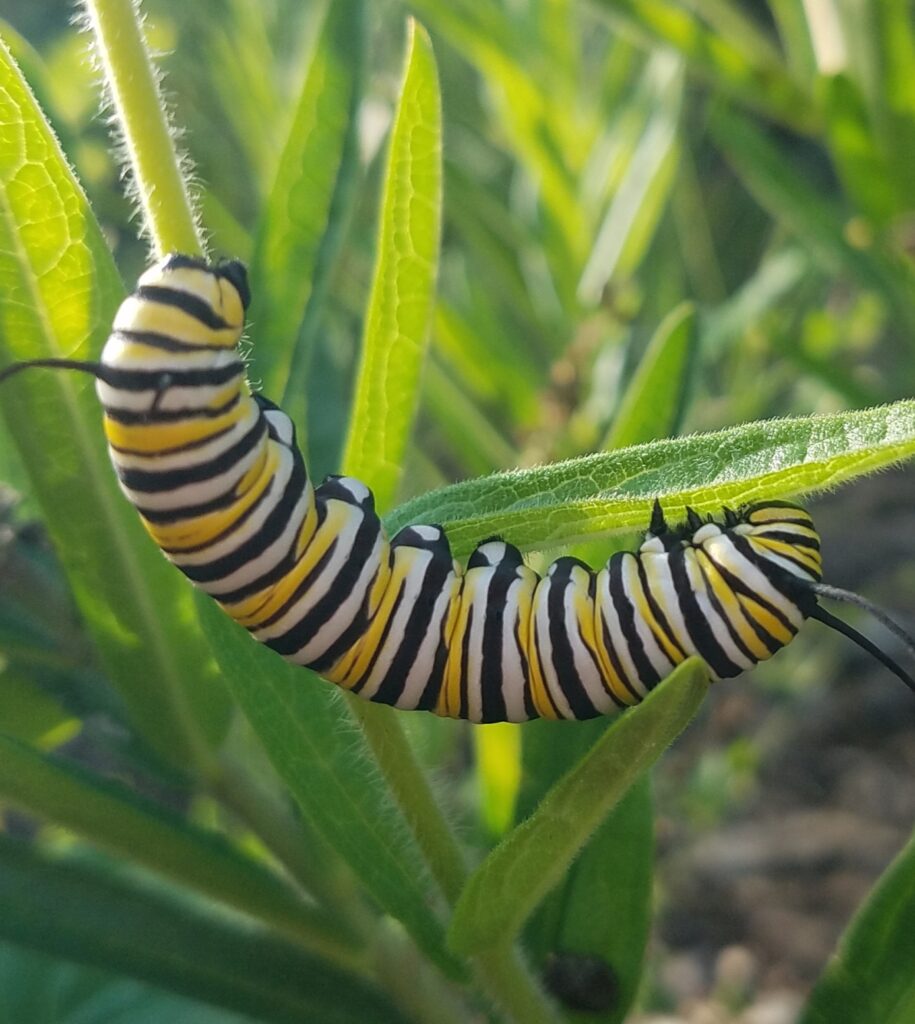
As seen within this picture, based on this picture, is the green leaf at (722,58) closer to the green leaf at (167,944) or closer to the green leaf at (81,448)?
the green leaf at (81,448)

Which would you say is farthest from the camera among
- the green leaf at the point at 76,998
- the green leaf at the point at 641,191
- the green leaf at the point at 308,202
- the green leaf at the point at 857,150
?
the green leaf at the point at 641,191

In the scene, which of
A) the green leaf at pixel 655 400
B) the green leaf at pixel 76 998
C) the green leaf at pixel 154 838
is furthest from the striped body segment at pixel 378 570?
the green leaf at pixel 76 998

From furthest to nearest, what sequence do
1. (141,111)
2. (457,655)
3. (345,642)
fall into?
(457,655)
(345,642)
(141,111)

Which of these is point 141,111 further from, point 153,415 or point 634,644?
point 634,644

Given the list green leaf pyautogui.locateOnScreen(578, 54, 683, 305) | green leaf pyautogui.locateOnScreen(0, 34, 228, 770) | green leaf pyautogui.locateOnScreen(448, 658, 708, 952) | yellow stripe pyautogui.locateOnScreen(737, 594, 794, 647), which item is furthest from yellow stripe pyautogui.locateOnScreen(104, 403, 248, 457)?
green leaf pyautogui.locateOnScreen(578, 54, 683, 305)

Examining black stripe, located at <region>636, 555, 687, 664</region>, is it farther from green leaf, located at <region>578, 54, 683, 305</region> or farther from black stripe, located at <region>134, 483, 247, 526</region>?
green leaf, located at <region>578, 54, 683, 305</region>

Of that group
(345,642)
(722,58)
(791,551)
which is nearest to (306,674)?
(345,642)
